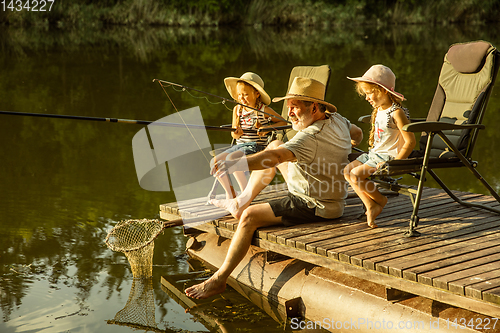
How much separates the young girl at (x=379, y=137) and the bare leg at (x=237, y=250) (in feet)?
1.92

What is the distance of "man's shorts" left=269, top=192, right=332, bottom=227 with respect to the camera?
357 cm

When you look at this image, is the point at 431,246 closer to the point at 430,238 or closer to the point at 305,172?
the point at 430,238

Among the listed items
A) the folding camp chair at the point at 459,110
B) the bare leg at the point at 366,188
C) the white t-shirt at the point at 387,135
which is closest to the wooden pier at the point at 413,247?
the bare leg at the point at 366,188

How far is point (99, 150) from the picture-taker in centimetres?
770

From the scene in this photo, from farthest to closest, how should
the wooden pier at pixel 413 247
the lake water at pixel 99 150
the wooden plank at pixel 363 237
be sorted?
1. the lake water at pixel 99 150
2. the wooden plank at pixel 363 237
3. the wooden pier at pixel 413 247

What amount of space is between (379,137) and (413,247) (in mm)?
864

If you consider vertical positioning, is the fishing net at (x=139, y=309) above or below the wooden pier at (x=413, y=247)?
below

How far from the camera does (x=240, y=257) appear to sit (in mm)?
3521

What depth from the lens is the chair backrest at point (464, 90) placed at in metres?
3.93

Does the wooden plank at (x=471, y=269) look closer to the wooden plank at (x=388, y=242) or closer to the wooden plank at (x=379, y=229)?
the wooden plank at (x=388, y=242)

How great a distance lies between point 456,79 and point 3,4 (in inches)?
1127

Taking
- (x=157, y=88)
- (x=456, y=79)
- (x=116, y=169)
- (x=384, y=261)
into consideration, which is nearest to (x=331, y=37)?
(x=157, y=88)

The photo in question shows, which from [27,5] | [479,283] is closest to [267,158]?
[479,283]

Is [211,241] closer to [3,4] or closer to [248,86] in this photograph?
[248,86]
